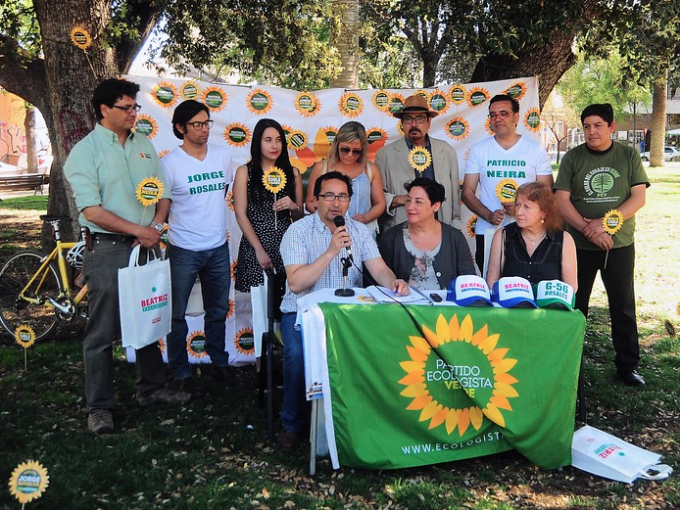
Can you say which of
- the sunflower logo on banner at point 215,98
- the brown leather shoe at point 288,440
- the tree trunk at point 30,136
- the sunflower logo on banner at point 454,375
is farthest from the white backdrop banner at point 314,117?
the tree trunk at point 30,136

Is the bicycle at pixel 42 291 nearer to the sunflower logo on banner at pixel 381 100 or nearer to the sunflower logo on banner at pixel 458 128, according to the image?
the sunflower logo on banner at pixel 381 100

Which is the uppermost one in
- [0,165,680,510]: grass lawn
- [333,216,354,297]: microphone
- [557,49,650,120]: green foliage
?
[557,49,650,120]: green foliage

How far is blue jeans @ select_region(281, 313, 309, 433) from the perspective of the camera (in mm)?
3602

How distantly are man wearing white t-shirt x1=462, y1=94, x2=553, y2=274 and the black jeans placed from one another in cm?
68

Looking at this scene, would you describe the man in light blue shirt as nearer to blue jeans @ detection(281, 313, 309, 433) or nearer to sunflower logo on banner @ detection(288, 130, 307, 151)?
blue jeans @ detection(281, 313, 309, 433)

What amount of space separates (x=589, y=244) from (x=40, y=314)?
187 inches

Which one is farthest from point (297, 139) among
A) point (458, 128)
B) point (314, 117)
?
point (458, 128)

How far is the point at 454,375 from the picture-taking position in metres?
3.24

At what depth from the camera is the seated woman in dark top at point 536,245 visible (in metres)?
3.93

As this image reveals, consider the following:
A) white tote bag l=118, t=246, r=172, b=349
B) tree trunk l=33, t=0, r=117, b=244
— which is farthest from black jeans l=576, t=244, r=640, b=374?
tree trunk l=33, t=0, r=117, b=244

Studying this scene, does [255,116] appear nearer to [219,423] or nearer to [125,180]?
[125,180]

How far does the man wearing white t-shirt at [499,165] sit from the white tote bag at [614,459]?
62.5 inches

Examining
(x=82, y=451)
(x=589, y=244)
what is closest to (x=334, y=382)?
(x=82, y=451)

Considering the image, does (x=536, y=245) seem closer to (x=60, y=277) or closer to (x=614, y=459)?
(x=614, y=459)
